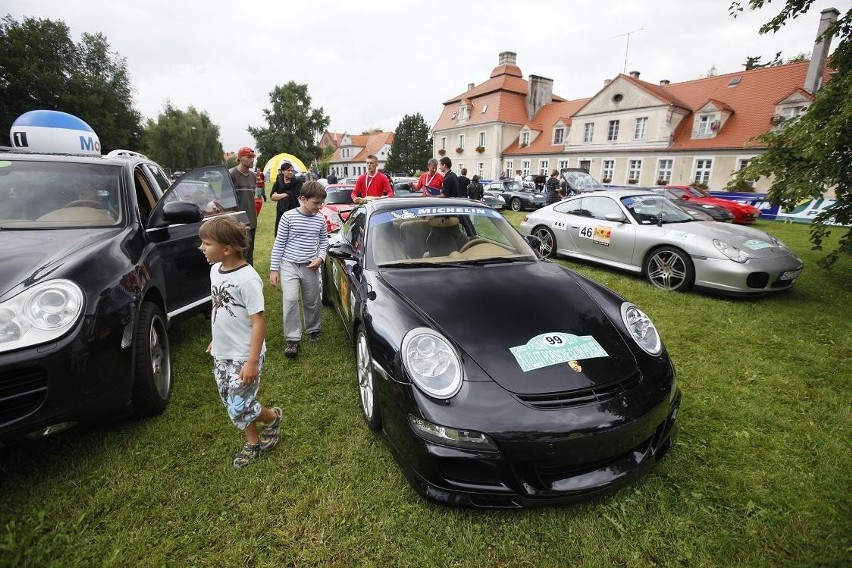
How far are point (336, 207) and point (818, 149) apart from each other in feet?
27.8

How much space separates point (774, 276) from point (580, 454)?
4.80 metres

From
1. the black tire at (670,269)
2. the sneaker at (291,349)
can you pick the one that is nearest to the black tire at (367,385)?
the sneaker at (291,349)

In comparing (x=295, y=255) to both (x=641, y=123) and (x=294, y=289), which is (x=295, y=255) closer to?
(x=294, y=289)

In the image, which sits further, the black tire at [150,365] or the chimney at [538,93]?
the chimney at [538,93]

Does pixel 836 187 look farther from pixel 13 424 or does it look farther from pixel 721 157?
pixel 721 157

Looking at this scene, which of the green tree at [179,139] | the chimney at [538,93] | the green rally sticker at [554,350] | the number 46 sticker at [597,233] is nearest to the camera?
the green rally sticker at [554,350]

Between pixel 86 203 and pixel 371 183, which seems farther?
pixel 371 183

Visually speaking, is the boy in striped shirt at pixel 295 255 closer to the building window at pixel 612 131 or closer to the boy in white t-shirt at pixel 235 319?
the boy in white t-shirt at pixel 235 319

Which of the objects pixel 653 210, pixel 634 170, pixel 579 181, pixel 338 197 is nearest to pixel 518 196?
pixel 579 181

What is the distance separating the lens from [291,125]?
51.9 meters

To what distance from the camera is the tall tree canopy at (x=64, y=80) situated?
26.2 metres

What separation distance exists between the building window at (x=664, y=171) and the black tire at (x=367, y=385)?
3188 cm

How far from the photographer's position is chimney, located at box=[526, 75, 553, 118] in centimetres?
3922

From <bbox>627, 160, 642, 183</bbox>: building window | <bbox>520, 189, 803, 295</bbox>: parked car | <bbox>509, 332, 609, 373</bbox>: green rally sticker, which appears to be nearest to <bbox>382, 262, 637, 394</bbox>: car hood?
<bbox>509, 332, 609, 373</bbox>: green rally sticker
